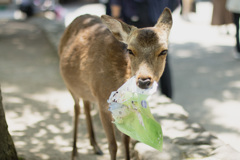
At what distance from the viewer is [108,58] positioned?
3625 millimetres

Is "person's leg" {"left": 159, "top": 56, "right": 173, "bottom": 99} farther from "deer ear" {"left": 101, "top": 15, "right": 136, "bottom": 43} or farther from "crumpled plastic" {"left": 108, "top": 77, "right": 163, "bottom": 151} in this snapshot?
"crumpled plastic" {"left": 108, "top": 77, "right": 163, "bottom": 151}

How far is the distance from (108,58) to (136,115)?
946 mm

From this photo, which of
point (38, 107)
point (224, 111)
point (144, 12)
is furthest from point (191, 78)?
point (38, 107)

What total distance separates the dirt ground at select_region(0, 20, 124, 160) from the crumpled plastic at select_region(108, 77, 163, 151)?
1.61 m

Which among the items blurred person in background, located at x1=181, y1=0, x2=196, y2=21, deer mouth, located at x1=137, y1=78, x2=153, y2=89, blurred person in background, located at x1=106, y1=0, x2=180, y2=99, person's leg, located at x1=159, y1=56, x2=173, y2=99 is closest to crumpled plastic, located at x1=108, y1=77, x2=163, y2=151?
deer mouth, located at x1=137, y1=78, x2=153, y2=89

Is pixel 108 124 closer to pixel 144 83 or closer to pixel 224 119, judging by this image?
pixel 144 83

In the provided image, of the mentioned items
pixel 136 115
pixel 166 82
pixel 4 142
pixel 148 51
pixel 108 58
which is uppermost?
pixel 148 51

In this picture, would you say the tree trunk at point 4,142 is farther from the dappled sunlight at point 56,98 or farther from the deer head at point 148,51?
the dappled sunlight at point 56,98

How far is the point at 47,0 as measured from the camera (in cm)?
1869

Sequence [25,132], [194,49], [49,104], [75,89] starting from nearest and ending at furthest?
[75,89]
[25,132]
[49,104]
[194,49]

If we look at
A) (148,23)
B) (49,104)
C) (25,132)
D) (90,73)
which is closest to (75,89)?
(90,73)

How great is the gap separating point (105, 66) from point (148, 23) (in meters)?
1.67

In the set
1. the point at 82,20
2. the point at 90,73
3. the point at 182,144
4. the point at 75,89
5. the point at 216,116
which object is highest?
the point at 82,20

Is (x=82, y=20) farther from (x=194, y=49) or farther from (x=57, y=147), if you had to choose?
(x=194, y=49)
